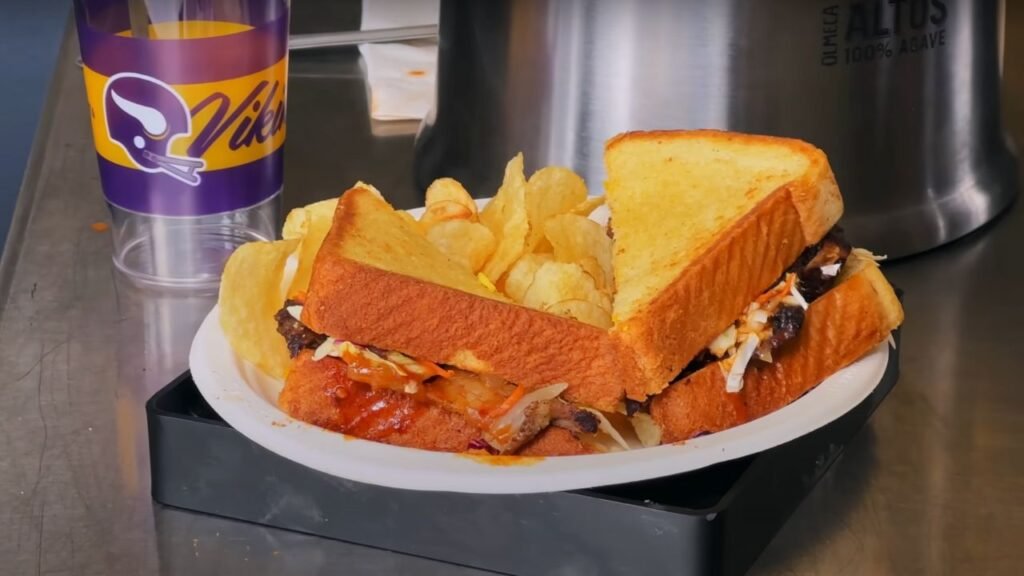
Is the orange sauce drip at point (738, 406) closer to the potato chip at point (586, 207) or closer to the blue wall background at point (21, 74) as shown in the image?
the potato chip at point (586, 207)

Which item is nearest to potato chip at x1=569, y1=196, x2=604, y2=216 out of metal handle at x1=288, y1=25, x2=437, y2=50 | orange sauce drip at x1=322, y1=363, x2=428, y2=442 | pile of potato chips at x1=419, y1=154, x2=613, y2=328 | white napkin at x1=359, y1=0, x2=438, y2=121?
pile of potato chips at x1=419, y1=154, x2=613, y2=328

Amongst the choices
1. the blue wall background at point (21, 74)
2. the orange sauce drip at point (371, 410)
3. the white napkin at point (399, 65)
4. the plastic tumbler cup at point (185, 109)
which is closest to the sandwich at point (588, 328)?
the orange sauce drip at point (371, 410)

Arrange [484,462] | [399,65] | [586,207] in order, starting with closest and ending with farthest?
[484,462]
[586,207]
[399,65]

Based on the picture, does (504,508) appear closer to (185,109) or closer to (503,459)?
(503,459)

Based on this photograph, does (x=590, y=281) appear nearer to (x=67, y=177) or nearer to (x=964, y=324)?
(x=964, y=324)

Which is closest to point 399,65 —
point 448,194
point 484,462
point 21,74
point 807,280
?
point 448,194

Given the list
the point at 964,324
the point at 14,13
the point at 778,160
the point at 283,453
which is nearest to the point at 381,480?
the point at 283,453
